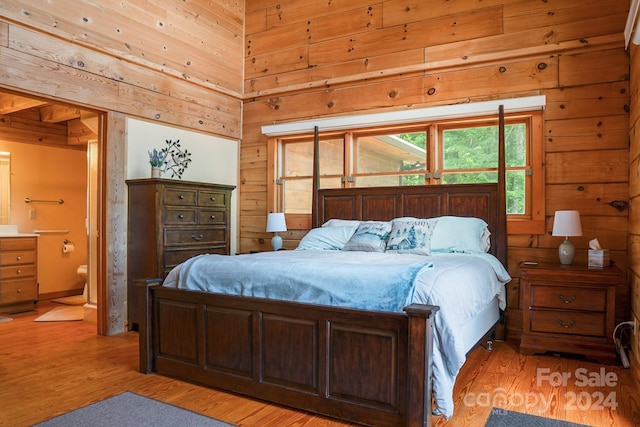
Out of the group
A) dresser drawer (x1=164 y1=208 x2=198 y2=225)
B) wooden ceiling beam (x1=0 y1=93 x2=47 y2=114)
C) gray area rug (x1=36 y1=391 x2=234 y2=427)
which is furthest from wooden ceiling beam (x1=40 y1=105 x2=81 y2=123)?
gray area rug (x1=36 y1=391 x2=234 y2=427)

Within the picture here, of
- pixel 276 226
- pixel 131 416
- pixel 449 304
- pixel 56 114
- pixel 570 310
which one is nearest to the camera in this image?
pixel 449 304

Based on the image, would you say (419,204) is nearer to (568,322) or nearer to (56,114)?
(568,322)

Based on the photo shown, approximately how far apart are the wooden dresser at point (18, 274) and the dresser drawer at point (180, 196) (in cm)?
225

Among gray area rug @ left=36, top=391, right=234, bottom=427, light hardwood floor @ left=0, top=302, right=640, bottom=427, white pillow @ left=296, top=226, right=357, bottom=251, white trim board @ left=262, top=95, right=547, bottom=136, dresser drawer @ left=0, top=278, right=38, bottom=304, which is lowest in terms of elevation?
light hardwood floor @ left=0, top=302, right=640, bottom=427

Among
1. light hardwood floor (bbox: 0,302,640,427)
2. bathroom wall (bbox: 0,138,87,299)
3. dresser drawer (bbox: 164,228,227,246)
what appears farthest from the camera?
bathroom wall (bbox: 0,138,87,299)

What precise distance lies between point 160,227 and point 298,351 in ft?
7.23

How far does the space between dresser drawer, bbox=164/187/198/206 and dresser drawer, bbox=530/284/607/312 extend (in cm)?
309

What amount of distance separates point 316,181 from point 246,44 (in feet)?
6.82

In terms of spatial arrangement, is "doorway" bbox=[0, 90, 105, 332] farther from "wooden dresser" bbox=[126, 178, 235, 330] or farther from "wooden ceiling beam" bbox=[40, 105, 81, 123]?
"wooden dresser" bbox=[126, 178, 235, 330]

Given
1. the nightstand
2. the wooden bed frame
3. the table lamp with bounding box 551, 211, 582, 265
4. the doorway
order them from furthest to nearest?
the doorway < the table lamp with bounding box 551, 211, 582, 265 < the nightstand < the wooden bed frame

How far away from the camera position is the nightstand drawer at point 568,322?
3.20 m

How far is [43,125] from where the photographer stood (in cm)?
583

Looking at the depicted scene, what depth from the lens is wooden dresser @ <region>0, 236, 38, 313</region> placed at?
487 cm

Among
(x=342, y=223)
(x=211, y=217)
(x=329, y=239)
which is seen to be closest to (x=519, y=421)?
(x=329, y=239)
